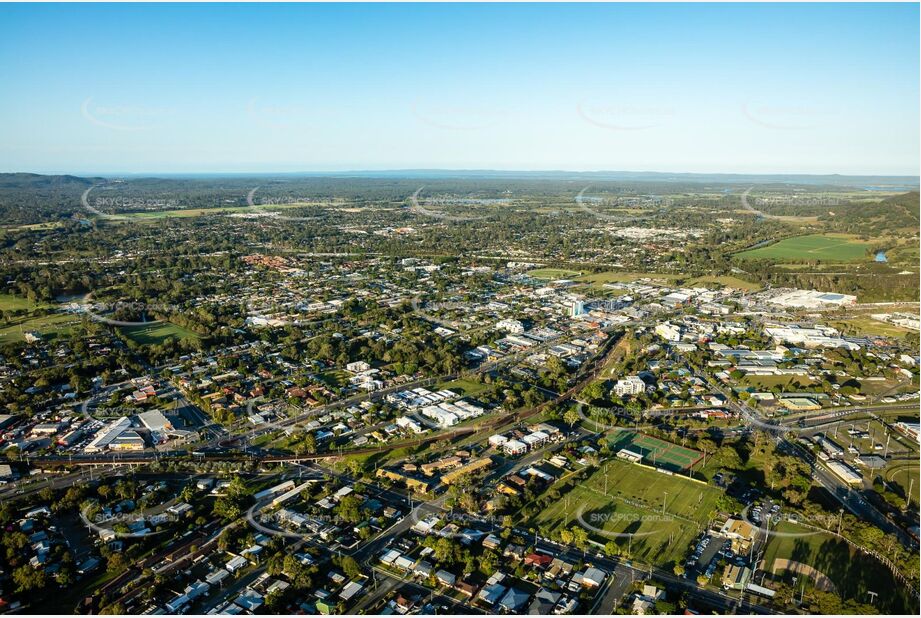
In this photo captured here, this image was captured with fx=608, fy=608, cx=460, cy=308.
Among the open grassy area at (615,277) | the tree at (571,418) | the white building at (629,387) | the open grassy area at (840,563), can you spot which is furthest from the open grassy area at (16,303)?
the open grassy area at (840,563)

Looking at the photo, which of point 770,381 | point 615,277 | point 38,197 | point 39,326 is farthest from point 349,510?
point 38,197

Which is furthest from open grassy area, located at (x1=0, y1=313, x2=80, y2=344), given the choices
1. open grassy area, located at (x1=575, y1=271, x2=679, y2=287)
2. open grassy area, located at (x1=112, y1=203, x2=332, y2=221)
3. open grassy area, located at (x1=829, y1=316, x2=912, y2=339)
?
open grassy area, located at (x1=112, y1=203, x2=332, y2=221)

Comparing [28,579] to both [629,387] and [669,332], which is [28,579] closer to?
[629,387]

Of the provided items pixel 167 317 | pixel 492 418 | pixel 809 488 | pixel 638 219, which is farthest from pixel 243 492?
pixel 638 219

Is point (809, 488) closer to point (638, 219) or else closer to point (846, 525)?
point (846, 525)

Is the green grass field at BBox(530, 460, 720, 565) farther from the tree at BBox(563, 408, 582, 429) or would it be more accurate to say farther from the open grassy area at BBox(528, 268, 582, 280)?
the open grassy area at BBox(528, 268, 582, 280)

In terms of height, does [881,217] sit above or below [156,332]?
above

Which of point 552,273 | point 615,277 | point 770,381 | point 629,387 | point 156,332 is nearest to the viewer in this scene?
point 629,387
